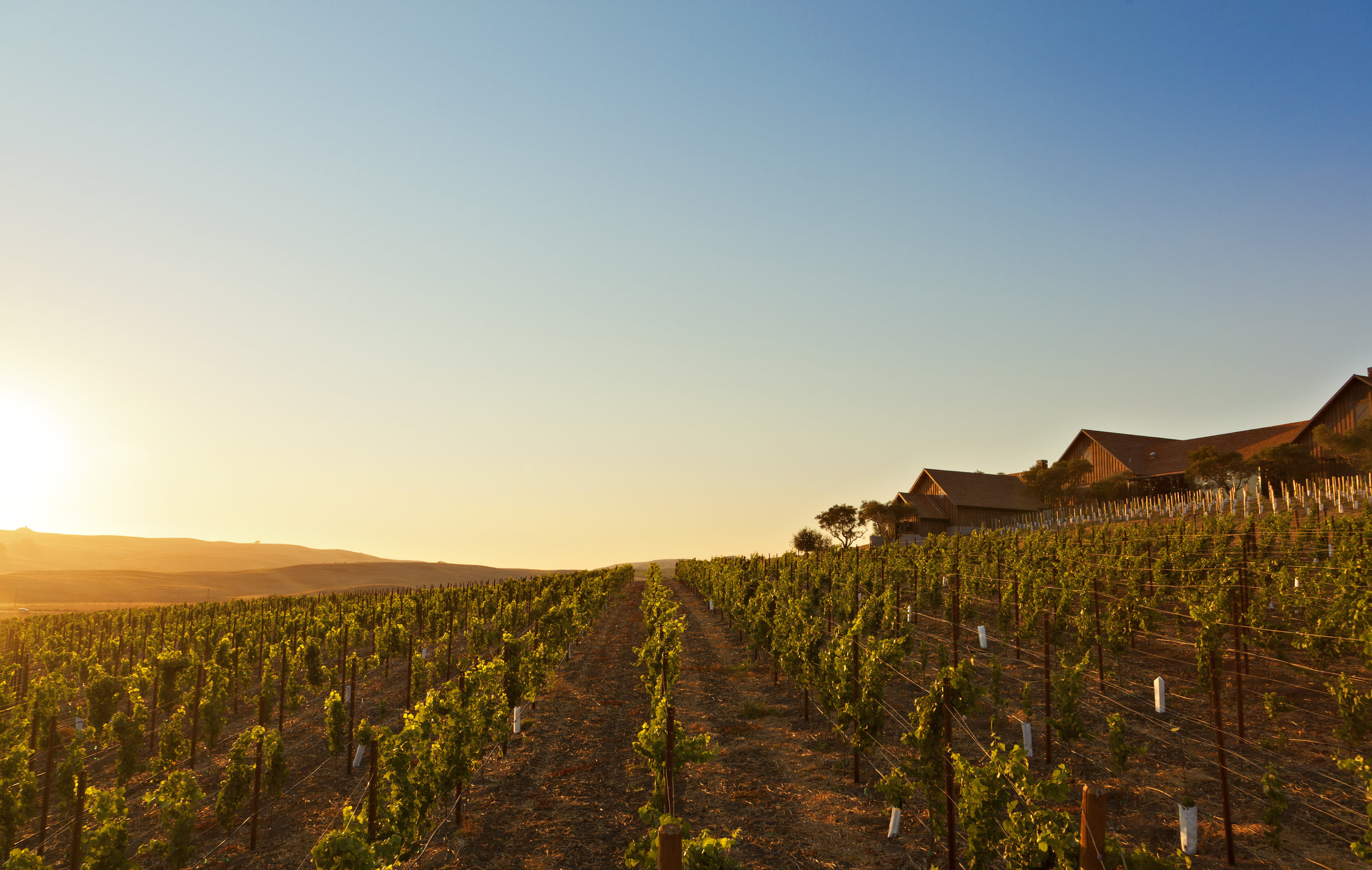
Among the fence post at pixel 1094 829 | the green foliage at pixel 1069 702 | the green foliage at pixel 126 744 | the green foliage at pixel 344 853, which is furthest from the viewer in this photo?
the green foliage at pixel 126 744

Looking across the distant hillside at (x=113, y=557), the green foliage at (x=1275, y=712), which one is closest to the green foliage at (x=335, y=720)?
the green foliage at (x=1275, y=712)

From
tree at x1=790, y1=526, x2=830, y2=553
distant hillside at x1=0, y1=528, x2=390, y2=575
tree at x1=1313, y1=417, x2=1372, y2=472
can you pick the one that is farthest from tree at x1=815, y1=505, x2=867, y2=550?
distant hillside at x1=0, y1=528, x2=390, y2=575

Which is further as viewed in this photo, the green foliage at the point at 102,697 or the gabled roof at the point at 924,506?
the gabled roof at the point at 924,506

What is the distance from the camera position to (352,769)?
15.8 metres

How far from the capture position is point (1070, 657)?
48.6 feet

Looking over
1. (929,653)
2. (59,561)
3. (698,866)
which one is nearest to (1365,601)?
(929,653)

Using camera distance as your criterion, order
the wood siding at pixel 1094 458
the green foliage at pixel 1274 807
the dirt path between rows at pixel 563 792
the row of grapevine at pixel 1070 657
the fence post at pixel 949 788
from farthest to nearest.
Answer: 1. the wood siding at pixel 1094 458
2. the dirt path between rows at pixel 563 792
3. the row of grapevine at pixel 1070 657
4. the green foliage at pixel 1274 807
5. the fence post at pixel 949 788

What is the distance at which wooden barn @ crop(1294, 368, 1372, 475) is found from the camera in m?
45.5

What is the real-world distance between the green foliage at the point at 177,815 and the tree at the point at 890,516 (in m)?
54.6

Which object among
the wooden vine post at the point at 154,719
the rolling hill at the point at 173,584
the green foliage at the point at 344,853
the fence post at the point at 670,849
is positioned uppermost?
the fence post at the point at 670,849

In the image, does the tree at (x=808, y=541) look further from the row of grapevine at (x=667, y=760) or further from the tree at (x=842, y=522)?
the row of grapevine at (x=667, y=760)

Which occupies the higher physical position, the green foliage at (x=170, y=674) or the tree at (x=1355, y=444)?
the tree at (x=1355, y=444)

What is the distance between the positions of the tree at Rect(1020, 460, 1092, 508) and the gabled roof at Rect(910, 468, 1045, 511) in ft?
3.23

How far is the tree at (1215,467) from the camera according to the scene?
51.3m
